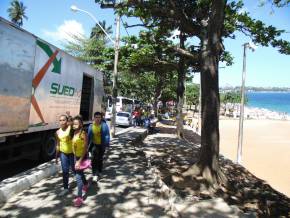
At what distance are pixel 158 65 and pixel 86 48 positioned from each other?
2248 centimetres

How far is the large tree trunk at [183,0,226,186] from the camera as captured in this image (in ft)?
34.2

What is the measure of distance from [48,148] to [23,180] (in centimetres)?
406

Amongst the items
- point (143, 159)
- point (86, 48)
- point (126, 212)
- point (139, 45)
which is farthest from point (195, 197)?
point (86, 48)

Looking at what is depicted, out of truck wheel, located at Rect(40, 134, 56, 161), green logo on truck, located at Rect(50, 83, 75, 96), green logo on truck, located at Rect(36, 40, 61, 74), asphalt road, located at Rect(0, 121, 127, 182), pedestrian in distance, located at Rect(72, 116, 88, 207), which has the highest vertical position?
green logo on truck, located at Rect(36, 40, 61, 74)

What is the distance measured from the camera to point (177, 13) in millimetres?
11219

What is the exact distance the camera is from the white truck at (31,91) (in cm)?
852

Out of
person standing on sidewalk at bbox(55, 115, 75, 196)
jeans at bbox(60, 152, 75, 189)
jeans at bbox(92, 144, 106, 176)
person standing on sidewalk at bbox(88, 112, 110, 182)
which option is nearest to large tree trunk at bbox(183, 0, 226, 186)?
jeans at bbox(92, 144, 106, 176)

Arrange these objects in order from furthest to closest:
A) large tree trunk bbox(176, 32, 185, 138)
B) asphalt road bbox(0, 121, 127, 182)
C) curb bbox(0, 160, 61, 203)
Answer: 1. large tree trunk bbox(176, 32, 185, 138)
2. asphalt road bbox(0, 121, 127, 182)
3. curb bbox(0, 160, 61, 203)

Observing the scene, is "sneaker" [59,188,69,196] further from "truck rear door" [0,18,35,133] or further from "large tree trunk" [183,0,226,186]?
"large tree trunk" [183,0,226,186]

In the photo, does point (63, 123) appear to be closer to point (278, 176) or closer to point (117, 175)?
point (117, 175)

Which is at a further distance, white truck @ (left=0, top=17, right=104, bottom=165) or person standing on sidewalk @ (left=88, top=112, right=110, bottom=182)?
person standing on sidewalk @ (left=88, top=112, right=110, bottom=182)

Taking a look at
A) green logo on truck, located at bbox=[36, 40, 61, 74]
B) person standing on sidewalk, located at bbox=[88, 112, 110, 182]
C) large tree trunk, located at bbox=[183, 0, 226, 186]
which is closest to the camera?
person standing on sidewalk, located at bbox=[88, 112, 110, 182]

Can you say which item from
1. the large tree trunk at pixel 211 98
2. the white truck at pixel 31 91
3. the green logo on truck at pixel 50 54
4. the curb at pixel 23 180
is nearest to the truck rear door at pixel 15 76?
the white truck at pixel 31 91

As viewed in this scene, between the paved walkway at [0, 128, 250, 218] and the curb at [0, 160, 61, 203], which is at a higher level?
the curb at [0, 160, 61, 203]
